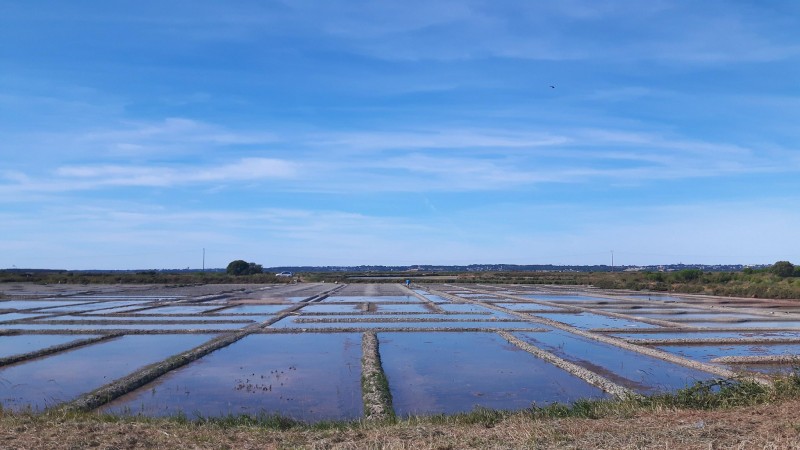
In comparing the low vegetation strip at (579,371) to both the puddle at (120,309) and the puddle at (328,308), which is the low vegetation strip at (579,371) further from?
the puddle at (120,309)

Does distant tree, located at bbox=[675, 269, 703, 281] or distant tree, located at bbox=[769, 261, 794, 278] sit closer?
distant tree, located at bbox=[675, 269, 703, 281]

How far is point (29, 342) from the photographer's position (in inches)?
676

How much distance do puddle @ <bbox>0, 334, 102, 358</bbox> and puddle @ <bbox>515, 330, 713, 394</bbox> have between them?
12.6 meters

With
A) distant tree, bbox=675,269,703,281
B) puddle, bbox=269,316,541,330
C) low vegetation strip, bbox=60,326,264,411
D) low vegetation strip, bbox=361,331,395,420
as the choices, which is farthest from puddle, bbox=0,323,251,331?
distant tree, bbox=675,269,703,281

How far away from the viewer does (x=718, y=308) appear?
29.5m

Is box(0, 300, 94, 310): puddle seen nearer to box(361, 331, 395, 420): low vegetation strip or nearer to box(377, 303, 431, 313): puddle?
box(377, 303, 431, 313): puddle

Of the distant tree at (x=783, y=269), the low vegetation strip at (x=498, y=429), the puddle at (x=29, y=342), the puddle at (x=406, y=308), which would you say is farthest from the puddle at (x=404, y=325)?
the distant tree at (x=783, y=269)

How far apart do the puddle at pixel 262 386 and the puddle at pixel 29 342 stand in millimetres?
4872

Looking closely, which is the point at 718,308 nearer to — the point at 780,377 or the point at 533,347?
the point at 533,347

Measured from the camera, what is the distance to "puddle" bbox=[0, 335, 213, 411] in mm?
10211

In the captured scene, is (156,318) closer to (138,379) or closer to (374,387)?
(138,379)

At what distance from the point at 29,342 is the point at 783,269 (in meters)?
60.3

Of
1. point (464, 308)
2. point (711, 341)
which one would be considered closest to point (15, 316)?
point (464, 308)

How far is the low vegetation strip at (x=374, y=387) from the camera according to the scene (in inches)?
340
